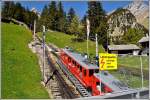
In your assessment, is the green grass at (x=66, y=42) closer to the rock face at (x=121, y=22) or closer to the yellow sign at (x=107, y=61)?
the rock face at (x=121, y=22)

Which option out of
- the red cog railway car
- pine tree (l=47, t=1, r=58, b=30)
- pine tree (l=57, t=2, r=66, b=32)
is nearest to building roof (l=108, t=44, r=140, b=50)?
pine tree (l=47, t=1, r=58, b=30)

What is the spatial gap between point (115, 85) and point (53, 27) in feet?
283

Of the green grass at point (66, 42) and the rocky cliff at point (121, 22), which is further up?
the rocky cliff at point (121, 22)

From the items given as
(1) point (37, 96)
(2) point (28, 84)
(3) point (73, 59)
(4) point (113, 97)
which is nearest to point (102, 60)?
(4) point (113, 97)

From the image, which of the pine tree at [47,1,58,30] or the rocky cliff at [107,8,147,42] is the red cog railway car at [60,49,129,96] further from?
the rocky cliff at [107,8,147,42]

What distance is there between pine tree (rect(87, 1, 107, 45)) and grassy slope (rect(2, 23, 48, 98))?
24.8 metres

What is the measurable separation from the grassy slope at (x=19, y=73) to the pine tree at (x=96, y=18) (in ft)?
81.3

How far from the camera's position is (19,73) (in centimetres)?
4628

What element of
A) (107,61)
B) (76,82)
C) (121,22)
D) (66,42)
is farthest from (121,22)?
(107,61)

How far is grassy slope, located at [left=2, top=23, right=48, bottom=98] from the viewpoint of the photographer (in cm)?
3602

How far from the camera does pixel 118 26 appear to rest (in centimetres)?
13125

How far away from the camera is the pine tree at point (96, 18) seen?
94.3 meters

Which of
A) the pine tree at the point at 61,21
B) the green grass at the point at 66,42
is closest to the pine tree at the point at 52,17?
the pine tree at the point at 61,21

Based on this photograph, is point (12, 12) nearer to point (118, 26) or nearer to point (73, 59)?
point (118, 26)
